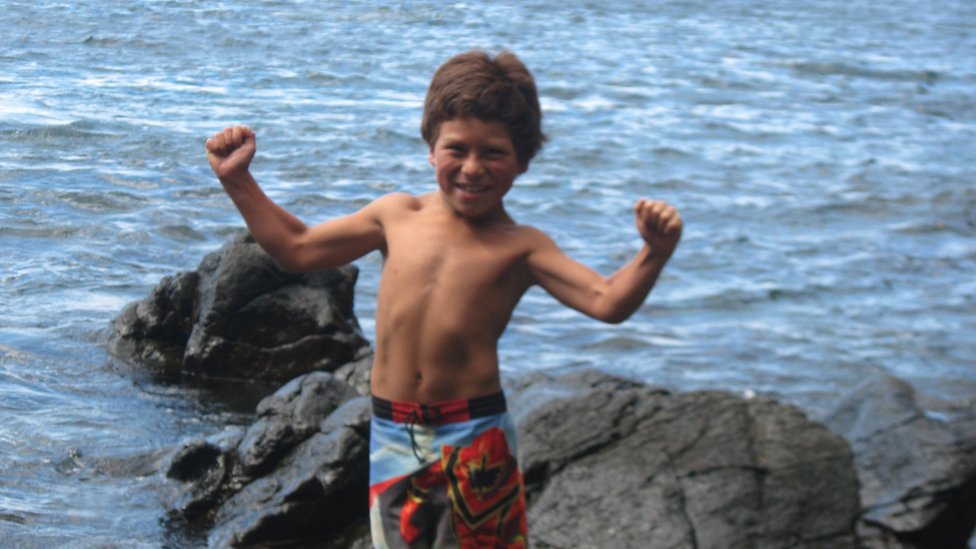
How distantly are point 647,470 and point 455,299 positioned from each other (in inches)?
64.5

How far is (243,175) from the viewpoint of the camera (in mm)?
3736

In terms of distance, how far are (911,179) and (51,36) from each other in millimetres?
9832

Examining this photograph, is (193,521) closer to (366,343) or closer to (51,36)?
(366,343)

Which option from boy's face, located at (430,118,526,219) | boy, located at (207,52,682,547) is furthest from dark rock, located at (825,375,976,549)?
boy's face, located at (430,118,526,219)

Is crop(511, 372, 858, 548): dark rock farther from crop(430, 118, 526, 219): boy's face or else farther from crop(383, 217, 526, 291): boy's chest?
crop(430, 118, 526, 219): boy's face

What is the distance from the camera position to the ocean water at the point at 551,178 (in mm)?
7121

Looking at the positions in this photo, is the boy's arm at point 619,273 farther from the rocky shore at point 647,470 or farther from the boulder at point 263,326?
the boulder at point 263,326

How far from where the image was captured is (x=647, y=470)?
5078 millimetres

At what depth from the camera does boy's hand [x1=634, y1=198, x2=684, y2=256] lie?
3.31 meters

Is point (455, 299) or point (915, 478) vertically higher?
point (455, 299)

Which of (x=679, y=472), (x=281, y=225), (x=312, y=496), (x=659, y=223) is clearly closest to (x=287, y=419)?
(x=312, y=496)

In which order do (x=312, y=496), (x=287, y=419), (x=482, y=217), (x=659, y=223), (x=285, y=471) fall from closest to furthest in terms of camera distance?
(x=659, y=223) → (x=482, y=217) → (x=312, y=496) → (x=285, y=471) → (x=287, y=419)

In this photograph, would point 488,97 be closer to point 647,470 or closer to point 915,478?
point 647,470

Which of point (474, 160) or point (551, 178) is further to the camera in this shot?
point (551, 178)
